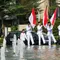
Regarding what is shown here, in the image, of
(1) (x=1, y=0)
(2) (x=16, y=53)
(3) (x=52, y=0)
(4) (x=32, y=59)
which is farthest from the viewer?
(3) (x=52, y=0)

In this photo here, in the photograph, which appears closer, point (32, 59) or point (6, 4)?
point (32, 59)

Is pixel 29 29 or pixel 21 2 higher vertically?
pixel 21 2

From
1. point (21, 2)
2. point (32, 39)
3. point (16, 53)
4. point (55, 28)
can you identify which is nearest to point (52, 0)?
point (21, 2)

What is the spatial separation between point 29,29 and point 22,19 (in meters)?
25.0

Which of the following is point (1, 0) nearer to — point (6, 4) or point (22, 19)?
point (6, 4)

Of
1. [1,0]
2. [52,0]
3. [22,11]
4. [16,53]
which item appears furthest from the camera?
[52,0]

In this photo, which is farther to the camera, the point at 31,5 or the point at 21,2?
the point at 21,2

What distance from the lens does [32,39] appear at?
1233 inches

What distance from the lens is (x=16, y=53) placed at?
21.3 m

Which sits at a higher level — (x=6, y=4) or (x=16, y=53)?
(x=6, y=4)

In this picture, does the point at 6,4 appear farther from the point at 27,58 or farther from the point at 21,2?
the point at 27,58

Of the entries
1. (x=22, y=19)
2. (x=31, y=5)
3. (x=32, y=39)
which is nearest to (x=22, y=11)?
(x=31, y=5)

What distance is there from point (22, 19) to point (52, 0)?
5.48 m

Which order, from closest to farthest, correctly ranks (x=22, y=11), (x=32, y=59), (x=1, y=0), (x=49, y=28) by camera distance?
(x=32, y=59) < (x=49, y=28) < (x=1, y=0) < (x=22, y=11)
